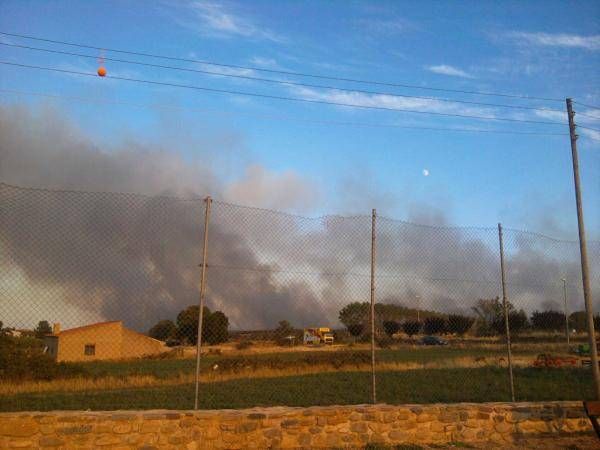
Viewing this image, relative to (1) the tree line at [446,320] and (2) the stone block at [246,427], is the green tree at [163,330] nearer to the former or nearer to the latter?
(2) the stone block at [246,427]

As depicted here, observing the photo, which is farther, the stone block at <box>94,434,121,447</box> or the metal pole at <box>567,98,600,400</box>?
the metal pole at <box>567,98,600,400</box>

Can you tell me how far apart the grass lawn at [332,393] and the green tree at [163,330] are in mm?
3771

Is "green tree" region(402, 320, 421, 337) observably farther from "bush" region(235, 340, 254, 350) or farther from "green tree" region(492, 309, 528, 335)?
"bush" region(235, 340, 254, 350)

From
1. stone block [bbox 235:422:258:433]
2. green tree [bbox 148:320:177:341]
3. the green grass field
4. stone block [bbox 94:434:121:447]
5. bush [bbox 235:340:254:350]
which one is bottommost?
the green grass field

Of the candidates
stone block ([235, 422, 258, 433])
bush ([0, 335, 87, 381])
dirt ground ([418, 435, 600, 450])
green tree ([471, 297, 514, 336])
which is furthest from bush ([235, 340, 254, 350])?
green tree ([471, 297, 514, 336])

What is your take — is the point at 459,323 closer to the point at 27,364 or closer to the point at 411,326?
the point at 411,326

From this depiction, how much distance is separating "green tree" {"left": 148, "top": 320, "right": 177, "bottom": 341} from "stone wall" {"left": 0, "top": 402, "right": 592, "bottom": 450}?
103 centimetres

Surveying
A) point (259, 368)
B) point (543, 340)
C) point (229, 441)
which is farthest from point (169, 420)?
point (259, 368)

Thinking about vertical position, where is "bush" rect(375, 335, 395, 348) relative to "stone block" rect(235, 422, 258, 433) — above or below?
above

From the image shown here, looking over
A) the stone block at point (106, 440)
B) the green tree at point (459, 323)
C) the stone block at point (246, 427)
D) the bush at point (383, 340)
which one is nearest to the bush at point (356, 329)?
the bush at point (383, 340)

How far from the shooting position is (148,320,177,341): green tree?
21.8 ft

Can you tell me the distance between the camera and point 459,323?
28.8 ft

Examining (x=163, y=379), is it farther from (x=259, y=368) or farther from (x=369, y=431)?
(x=369, y=431)

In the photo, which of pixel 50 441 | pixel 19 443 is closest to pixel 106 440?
pixel 50 441
